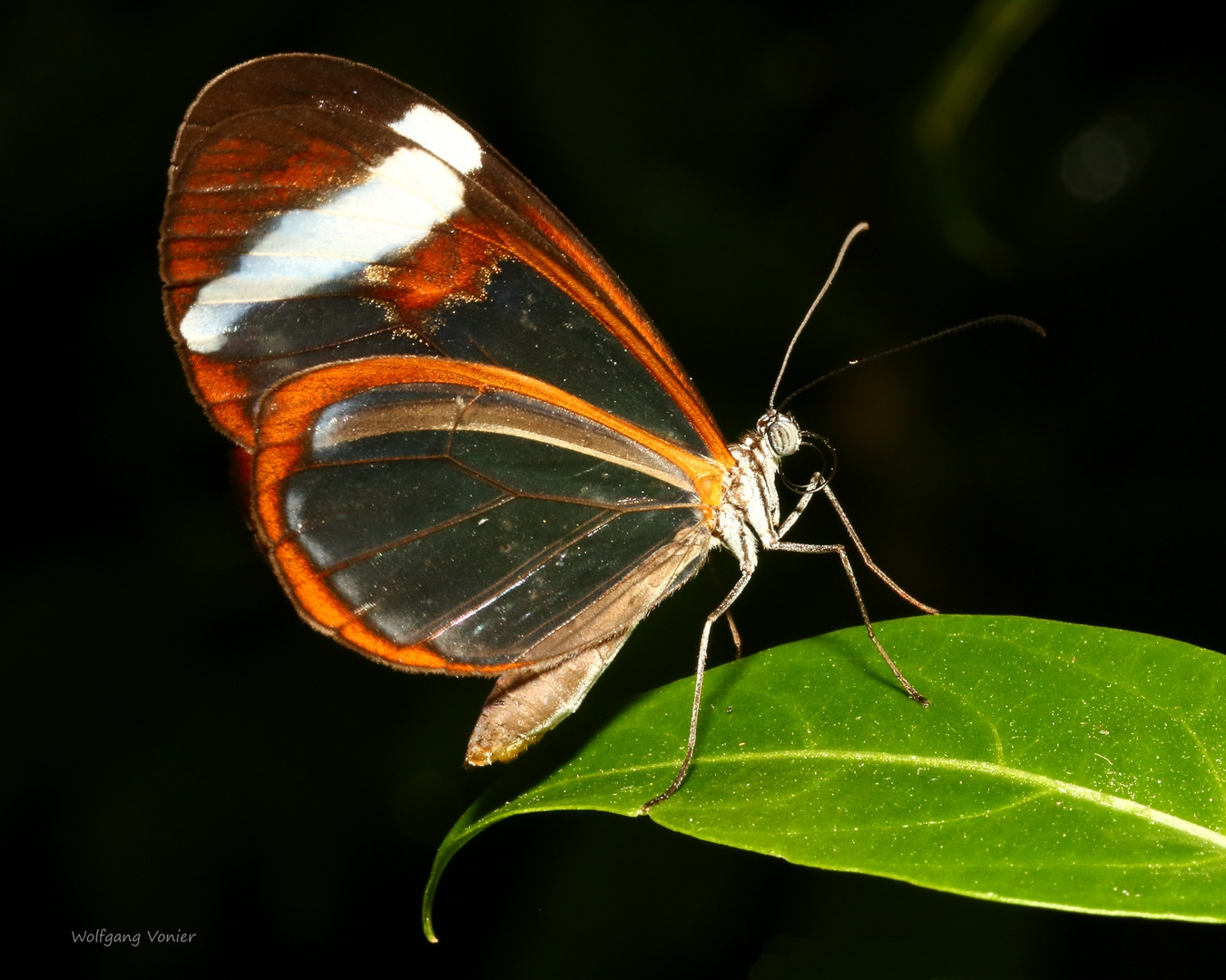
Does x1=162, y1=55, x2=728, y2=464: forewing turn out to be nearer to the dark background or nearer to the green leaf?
the green leaf

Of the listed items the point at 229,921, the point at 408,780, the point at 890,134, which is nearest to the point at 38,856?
the point at 229,921

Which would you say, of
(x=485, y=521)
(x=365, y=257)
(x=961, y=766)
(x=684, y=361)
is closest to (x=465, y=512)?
(x=485, y=521)

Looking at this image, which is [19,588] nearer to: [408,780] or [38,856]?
[38,856]

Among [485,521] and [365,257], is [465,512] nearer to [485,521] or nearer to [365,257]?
[485,521]

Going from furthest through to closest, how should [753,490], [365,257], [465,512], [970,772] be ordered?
1. [753,490]
2. [465,512]
3. [365,257]
4. [970,772]

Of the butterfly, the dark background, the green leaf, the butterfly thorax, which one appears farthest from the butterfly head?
the dark background
